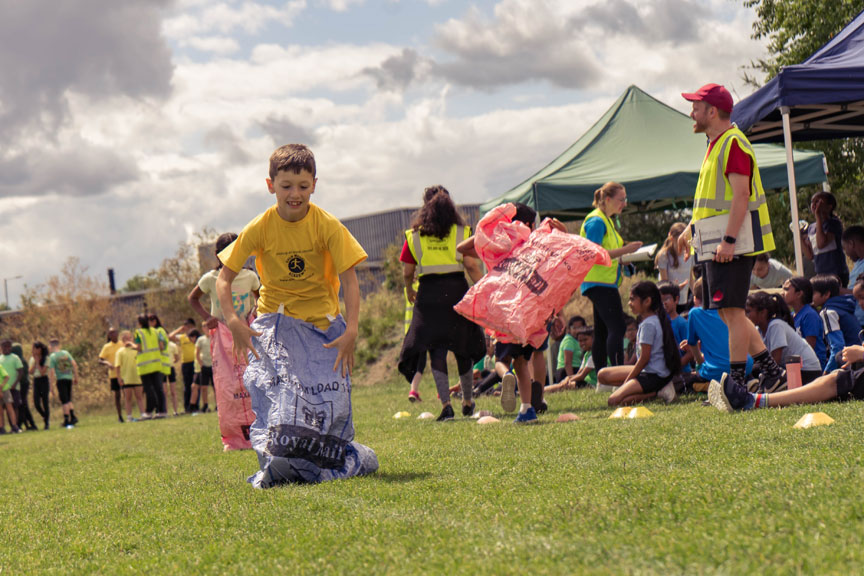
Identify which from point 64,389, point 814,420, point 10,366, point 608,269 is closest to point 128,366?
point 64,389

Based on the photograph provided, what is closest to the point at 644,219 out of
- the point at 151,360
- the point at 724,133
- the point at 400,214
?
the point at 400,214

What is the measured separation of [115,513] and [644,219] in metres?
35.3

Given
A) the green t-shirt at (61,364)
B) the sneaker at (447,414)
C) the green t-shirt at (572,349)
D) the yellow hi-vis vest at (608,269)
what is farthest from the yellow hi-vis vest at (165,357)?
the yellow hi-vis vest at (608,269)

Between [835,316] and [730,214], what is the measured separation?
2048 mm

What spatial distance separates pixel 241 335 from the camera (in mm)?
5082

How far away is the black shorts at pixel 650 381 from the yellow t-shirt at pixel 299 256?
4.15 metres

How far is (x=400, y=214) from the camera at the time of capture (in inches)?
1532

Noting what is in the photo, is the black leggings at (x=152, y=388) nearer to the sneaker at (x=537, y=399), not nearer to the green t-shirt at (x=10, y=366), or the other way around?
the green t-shirt at (x=10, y=366)

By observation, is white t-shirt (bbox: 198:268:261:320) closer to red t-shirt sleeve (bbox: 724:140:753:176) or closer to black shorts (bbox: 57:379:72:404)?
red t-shirt sleeve (bbox: 724:140:753:176)

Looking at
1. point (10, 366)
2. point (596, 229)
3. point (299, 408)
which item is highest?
point (596, 229)

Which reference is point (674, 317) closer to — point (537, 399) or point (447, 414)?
point (537, 399)

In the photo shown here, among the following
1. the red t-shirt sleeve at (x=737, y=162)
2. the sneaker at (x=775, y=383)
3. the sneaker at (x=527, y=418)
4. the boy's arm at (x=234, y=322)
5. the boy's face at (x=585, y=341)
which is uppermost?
the red t-shirt sleeve at (x=737, y=162)

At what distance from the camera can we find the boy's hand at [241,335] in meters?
5.05

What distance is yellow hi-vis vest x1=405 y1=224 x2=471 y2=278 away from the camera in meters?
8.25
